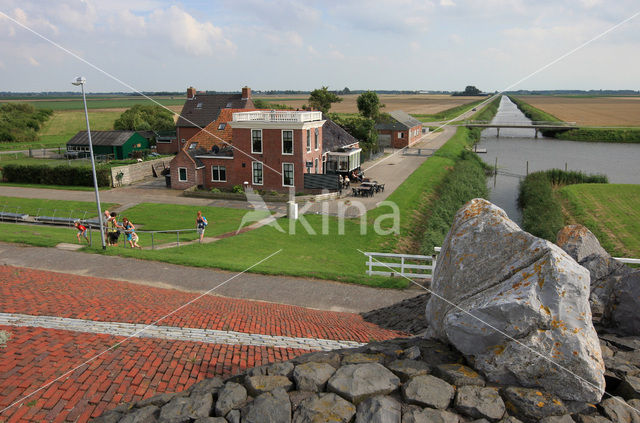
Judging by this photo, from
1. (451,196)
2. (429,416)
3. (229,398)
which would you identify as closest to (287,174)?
(451,196)

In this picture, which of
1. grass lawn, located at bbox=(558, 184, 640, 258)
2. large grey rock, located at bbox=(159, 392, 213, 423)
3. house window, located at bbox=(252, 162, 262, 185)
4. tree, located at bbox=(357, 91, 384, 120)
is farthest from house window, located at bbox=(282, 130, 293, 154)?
tree, located at bbox=(357, 91, 384, 120)

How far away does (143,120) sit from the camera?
78.5m

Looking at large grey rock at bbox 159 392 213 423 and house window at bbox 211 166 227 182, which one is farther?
house window at bbox 211 166 227 182

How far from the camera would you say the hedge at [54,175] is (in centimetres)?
4141

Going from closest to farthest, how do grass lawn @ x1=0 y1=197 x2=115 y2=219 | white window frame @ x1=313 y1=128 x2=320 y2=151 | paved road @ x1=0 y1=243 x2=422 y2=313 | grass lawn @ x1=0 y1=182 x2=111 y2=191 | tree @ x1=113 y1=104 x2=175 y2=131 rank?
Result: paved road @ x1=0 y1=243 x2=422 y2=313, grass lawn @ x1=0 y1=197 x2=115 y2=219, white window frame @ x1=313 y1=128 x2=320 y2=151, grass lawn @ x1=0 y1=182 x2=111 y2=191, tree @ x1=113 y1=104 x2=175 y2=131

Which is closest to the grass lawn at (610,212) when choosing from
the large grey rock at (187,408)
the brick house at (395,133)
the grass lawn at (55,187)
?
the large grey rock at (187,408)

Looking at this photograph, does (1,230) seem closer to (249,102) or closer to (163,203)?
(163,203)

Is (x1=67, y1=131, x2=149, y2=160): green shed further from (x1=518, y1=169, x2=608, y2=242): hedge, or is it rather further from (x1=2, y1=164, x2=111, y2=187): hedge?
(x1=518, y1=169, x2=608, y2=242): hedge

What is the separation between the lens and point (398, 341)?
6820 mm

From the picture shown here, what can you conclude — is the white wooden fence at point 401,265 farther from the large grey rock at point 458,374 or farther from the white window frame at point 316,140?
the white window frame at point 316,140

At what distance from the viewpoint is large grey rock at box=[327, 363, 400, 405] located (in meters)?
4.98

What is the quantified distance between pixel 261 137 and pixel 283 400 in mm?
33295

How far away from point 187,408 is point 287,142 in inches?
1275

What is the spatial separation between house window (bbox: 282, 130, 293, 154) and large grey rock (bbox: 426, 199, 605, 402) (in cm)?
3106
